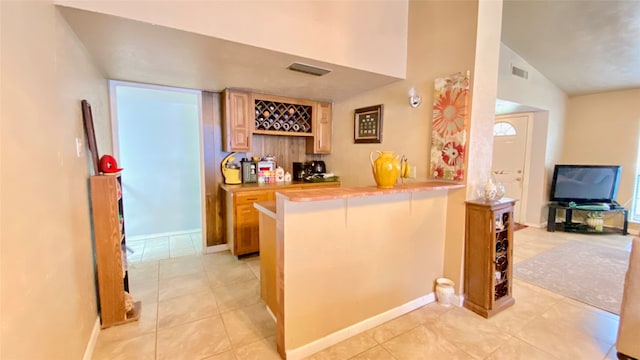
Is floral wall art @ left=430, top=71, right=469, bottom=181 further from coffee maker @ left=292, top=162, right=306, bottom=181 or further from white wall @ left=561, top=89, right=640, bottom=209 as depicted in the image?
white wall @ left=561, top=89, right=640, bottom=209

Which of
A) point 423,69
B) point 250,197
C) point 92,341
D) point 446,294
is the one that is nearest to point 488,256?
point 446,294

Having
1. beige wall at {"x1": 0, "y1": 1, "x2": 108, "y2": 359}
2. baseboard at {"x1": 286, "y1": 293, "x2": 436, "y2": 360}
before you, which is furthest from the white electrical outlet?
baseboard at {"x1": 286, "y1": 293, "x2": 436, "y2": 360}

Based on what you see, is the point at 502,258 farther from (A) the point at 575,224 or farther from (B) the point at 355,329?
(A) the point at 575,224

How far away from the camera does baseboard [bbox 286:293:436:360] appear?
187cm

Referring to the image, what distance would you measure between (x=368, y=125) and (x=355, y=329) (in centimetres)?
237

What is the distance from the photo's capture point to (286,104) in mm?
4047

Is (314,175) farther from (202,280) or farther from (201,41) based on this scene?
(201,41)

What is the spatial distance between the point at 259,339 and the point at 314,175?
2.63 meters

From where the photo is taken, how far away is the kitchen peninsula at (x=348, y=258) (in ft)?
5.91

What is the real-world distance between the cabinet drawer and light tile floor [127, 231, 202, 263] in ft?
3.53

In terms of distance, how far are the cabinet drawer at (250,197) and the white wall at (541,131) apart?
4.18m

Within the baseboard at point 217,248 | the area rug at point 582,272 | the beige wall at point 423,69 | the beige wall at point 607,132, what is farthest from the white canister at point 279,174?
the beige wall at point 607,132

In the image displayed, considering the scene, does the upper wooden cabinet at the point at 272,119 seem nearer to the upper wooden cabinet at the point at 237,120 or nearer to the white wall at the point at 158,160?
the upper wooden cabinet at the point at 237,120

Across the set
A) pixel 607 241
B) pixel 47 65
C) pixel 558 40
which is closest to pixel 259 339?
pixel 47 65
